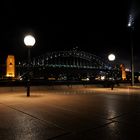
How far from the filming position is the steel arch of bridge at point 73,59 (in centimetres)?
9794

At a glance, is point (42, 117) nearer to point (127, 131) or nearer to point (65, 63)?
point (127, 131)

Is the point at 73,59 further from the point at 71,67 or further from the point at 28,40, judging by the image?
the point at 28,40

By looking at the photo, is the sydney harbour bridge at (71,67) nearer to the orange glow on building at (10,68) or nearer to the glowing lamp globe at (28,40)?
the orange glow on building at (10,68)

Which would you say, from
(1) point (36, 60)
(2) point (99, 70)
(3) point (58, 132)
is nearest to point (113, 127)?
(3) point (58, 132)

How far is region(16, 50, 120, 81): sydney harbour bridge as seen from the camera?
245 feet

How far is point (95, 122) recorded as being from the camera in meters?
5.68

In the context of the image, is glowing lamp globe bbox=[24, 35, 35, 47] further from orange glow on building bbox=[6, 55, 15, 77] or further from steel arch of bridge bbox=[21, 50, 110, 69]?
steel arch of bridge bbox=[21, 50, 110, 69]

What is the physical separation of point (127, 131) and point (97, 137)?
0.84 meters

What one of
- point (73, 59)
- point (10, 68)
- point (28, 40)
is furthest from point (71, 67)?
point (28, 40)

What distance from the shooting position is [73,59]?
10481 cm

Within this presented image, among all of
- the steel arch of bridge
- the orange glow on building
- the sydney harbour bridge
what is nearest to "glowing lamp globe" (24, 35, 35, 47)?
the orange glow on building

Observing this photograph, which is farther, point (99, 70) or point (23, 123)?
point (99, 70)

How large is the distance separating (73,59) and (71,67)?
2279 centimetres

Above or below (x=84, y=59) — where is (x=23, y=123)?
below
